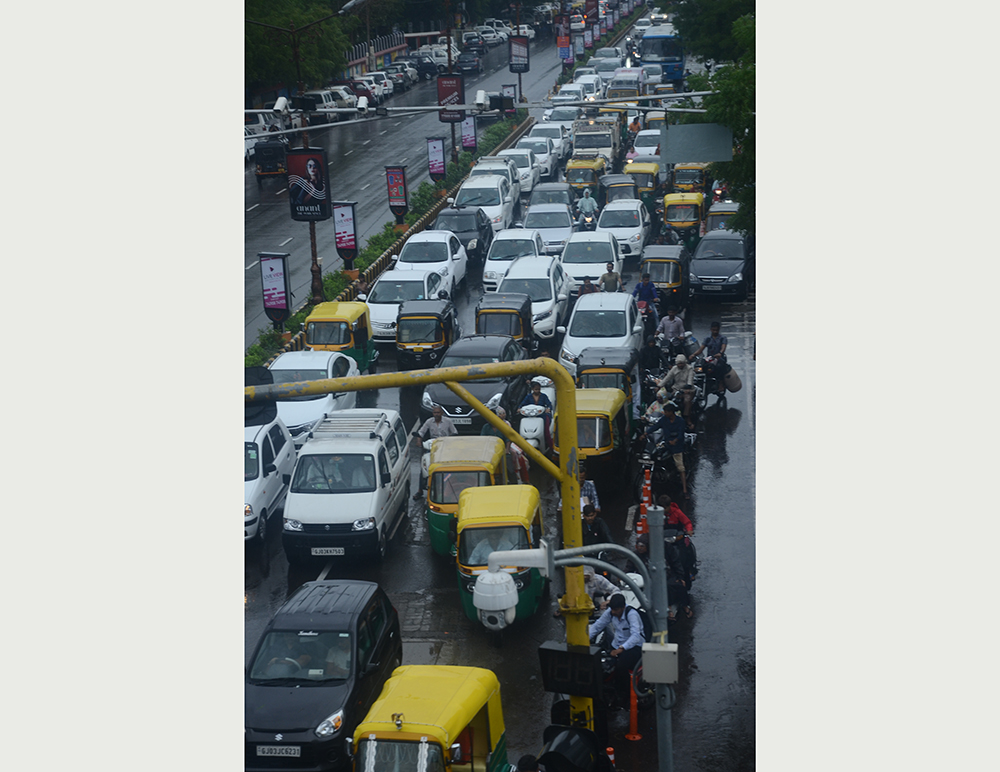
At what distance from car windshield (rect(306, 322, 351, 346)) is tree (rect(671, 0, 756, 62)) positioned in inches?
659

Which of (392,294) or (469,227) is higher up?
(469,227)

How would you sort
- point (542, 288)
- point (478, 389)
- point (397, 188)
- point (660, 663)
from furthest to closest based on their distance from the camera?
1. point (397, 188)
2. point (542, 288)
3. point (478, 389)
4. point (660, 663)

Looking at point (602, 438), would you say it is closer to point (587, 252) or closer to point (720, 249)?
point (587, 252)

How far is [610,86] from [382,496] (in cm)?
4710

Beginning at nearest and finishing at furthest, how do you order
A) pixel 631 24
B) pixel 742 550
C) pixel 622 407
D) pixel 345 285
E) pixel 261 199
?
pixel 742 550 → pixel 622 407 → pixel 345 285 → pixel 261 199 → pixel 631 24

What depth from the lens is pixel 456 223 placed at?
37.6 meters

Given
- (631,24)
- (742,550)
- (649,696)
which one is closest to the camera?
(649,696)

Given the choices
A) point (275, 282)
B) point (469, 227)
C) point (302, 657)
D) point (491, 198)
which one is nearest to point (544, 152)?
point (491, 198)

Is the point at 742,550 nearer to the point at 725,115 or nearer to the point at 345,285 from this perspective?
the point at 725,115

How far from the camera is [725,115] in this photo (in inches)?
909

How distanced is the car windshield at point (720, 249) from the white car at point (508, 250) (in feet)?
14.3

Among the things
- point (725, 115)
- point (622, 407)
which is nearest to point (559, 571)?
point (622, 407)

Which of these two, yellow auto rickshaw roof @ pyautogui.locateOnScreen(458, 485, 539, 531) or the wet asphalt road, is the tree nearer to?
the wet asphalt road

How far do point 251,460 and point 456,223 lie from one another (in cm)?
1870
